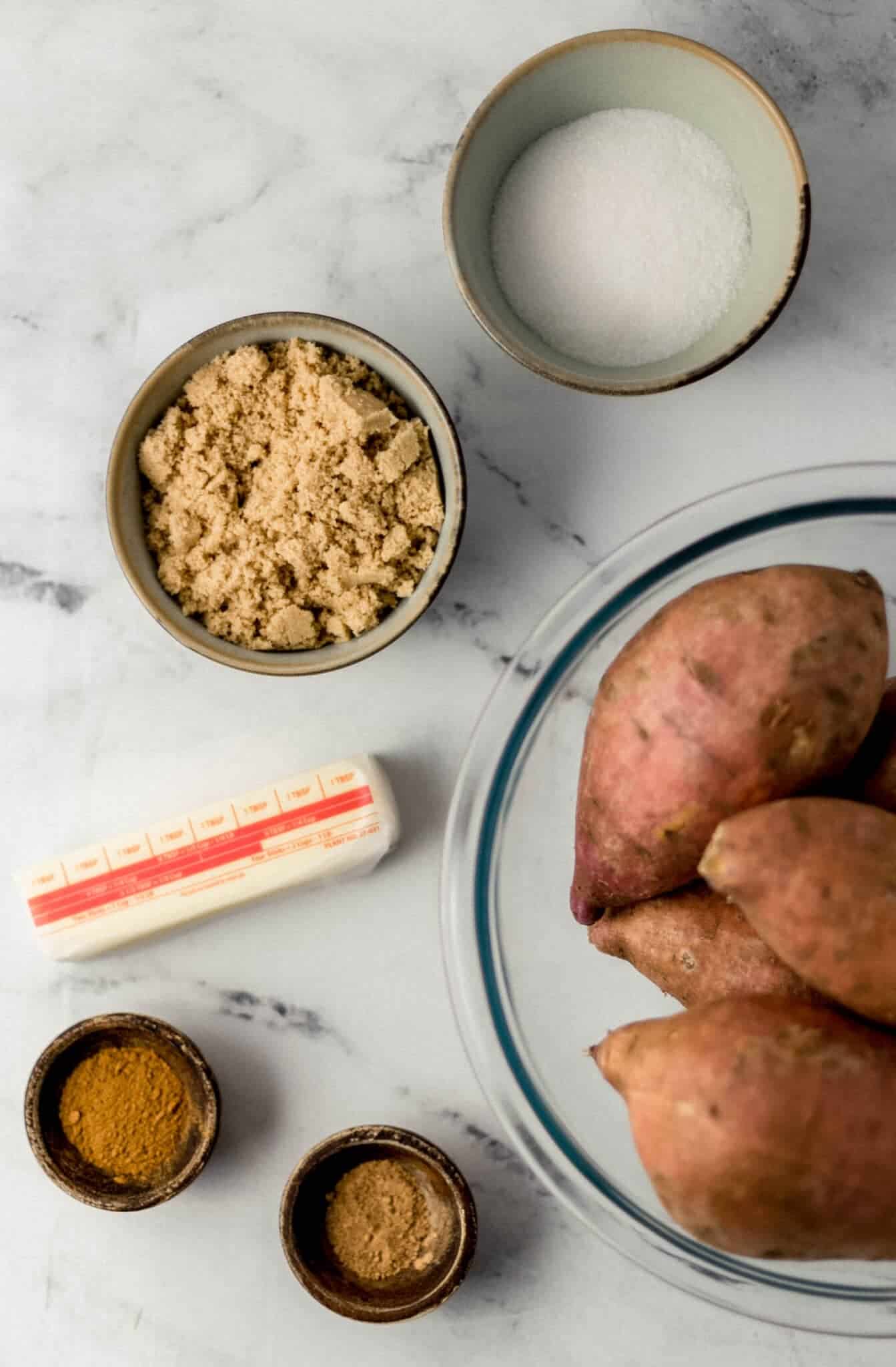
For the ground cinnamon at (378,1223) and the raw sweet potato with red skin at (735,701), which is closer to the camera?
the raw sweet potato with red skin at (735,701)

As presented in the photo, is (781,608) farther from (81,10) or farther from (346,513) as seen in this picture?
(81,10)

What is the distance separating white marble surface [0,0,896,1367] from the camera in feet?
3.22

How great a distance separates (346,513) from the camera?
90 centimetres

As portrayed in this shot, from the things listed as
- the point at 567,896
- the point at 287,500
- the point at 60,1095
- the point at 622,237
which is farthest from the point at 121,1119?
the point at 622,237

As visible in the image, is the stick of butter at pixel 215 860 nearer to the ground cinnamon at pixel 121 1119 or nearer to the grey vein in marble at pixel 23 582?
the ground cinnamon at pixel 121 1119

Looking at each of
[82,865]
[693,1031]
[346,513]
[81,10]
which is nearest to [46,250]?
[81,10]

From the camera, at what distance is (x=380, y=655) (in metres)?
0.99

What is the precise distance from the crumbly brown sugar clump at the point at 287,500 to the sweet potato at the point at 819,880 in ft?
1.17

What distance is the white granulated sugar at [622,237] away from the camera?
36.5 inches

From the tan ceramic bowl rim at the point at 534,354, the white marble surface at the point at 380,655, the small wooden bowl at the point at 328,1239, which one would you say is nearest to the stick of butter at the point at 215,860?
the white marble surface at the point at 380,655

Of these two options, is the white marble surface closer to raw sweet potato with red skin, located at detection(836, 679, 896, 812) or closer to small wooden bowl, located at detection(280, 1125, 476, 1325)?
small wooden bowl, located at detection(280, 1125, 476, 1325)

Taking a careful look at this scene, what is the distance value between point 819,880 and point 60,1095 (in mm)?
626

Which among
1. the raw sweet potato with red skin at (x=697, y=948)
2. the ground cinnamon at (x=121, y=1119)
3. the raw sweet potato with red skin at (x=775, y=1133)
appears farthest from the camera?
the ground cinnamon at (x=121, y=1119)

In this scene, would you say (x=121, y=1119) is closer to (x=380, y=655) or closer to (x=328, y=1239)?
(x=328, y=1239)
